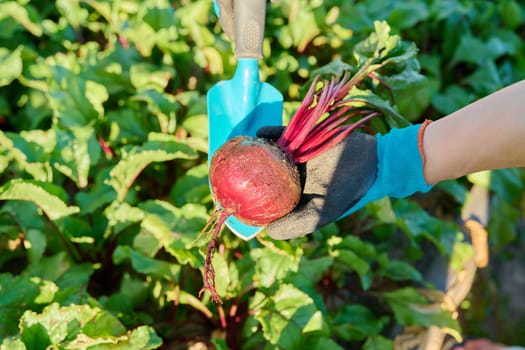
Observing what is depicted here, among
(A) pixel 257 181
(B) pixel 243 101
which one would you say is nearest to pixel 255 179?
(A) pixel 257 181

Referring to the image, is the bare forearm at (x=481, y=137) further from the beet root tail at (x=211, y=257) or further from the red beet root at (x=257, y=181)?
the beet root tail at (x=211, y=257)

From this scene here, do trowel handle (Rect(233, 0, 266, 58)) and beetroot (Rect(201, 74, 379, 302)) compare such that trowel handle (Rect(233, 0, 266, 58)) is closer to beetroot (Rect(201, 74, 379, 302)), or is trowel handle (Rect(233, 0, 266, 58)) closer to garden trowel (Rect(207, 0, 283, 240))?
garden trowel (Rect(207, 0, 283, 240))

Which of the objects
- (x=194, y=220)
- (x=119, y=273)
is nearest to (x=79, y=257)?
(x=119, y=273)

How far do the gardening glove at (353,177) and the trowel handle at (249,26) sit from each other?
0.25 meters

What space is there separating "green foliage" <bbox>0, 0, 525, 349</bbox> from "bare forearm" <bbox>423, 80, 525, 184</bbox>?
1.30 feet

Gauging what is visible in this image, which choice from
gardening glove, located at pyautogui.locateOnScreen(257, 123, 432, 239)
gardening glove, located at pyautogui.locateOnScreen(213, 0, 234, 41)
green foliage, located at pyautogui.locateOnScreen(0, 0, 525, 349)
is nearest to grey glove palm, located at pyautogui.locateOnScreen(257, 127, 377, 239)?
gardening glove, located at pyautogui.locateOnScreen(257, 123, 432, 239)

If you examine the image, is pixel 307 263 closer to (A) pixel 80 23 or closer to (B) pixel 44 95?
(B) pixel 44 95

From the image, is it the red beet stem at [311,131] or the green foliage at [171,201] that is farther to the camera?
the green foliage at [171,201]

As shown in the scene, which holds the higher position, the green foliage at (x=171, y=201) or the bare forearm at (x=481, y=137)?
the bare forearm at (x=481, y=137)

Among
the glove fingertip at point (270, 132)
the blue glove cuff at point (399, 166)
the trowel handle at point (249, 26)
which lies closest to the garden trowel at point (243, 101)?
the trowel handle at point (249, 26)

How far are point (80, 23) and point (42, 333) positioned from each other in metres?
1.79

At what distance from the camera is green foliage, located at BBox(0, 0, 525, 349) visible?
5.80 feet

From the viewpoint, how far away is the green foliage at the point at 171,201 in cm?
177

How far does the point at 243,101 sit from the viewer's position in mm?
1795
